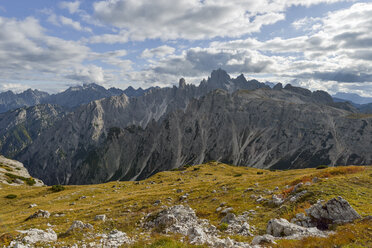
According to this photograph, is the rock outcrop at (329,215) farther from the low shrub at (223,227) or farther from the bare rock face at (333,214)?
the low shrub at (223,227)

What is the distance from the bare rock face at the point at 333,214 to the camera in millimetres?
15516

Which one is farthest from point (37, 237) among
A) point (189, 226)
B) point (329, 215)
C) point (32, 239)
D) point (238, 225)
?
point (329, 215)

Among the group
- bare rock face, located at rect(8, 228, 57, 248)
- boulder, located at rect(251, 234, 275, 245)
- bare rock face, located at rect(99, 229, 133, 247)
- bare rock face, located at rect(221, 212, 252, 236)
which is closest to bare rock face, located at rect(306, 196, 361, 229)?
bare rock face, located at rect(221, 212, 252, 236)

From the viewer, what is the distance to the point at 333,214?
52.1ft

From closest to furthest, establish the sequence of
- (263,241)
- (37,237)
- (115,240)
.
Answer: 1. (263,241)
2. (115,240)
3. (37,237)

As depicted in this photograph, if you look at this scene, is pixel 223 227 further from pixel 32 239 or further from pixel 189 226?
pixel 32 239

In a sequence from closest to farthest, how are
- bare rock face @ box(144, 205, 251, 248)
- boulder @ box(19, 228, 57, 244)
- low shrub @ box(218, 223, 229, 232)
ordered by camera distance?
bare rock face @ box(144, 205, 251, 248) < boulder @ box(19, 228, 57, 244) < low shrub @ box(218, 223, 229, 232)

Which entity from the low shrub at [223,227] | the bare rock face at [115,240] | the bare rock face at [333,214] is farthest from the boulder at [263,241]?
the bare rock face at [115,240]

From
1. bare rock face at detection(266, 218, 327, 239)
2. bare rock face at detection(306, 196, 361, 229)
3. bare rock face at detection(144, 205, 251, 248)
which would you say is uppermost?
bare rock face at detection(306, 196, 361, 229)

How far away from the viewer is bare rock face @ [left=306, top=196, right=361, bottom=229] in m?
15.5

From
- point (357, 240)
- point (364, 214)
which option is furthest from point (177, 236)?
point (364, 214)

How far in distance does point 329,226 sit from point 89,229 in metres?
20.0

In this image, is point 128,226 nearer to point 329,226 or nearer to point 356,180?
point 329,226

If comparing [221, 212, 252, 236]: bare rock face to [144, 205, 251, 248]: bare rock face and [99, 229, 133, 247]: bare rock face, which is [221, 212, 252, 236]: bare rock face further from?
[99, 229, 133, 247]: bare rock face
